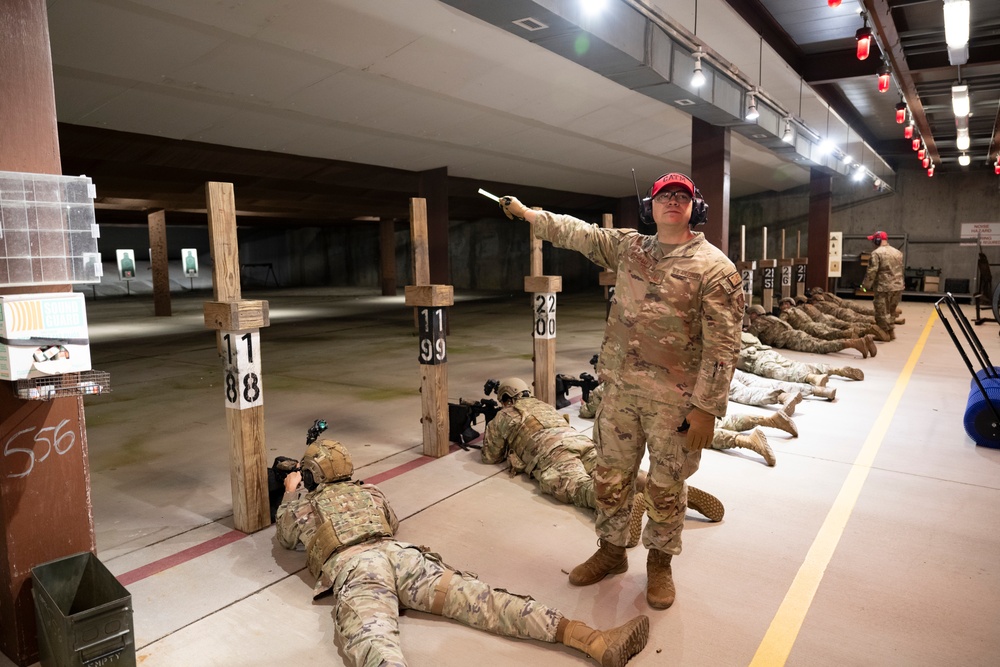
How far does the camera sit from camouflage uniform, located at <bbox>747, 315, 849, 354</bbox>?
10.5m

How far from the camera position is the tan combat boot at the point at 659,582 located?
3.16m

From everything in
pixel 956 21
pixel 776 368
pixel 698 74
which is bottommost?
pixel 776 368

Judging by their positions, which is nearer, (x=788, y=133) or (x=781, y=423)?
(x=781, y=423)

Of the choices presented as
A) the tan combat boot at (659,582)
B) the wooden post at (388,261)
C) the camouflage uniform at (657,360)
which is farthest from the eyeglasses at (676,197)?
the wooden post at (388,261)

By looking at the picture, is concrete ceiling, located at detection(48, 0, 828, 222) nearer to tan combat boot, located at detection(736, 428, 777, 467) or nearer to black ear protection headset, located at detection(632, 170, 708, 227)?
black ear protection headset, located at detection(632, 170, 708, 227)

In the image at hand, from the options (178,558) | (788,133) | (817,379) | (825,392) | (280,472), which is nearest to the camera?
(178,558)

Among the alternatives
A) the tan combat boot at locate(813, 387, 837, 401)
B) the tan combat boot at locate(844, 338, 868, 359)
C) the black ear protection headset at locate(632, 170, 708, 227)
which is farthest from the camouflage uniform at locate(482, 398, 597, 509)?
the tan combat boot at locate(844, 338, 868, 359)

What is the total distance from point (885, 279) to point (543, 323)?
855cm

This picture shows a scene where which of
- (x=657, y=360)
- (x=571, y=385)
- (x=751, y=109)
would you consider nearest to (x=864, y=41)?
(x=751, y=109)

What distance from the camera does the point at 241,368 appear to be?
12.8ft

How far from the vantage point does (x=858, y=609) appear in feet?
10.3

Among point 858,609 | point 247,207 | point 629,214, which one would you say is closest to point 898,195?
point 629,214

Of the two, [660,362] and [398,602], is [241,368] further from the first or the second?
[660,362]

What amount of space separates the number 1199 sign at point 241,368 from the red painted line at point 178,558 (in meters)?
0.83
